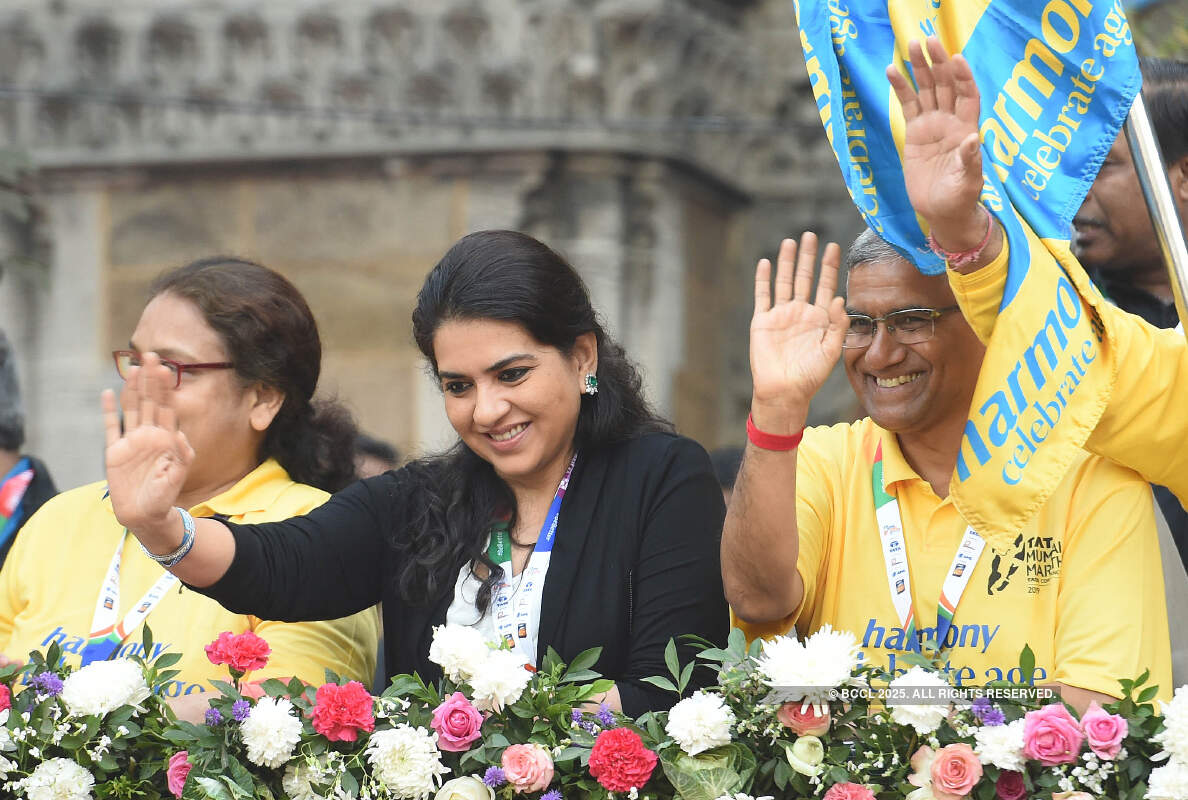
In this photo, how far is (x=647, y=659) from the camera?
3605 mm

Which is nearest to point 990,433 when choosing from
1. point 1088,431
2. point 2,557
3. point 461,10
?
point 1088,431

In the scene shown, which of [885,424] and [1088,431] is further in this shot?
[885,424]

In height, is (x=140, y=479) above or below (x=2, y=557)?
above

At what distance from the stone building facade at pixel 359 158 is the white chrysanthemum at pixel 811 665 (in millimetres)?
6468

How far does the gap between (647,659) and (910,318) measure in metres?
0.89

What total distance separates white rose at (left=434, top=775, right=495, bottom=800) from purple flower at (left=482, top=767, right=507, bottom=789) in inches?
0.7

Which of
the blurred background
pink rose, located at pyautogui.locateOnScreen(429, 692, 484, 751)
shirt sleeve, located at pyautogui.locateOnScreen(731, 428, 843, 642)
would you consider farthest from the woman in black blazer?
the blurred background

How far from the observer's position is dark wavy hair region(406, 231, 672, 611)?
3.79m

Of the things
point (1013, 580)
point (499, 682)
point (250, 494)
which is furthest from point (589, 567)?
point (250, 494)

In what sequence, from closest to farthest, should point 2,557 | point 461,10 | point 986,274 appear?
point 986,274 → point 2,557 → point 461,10

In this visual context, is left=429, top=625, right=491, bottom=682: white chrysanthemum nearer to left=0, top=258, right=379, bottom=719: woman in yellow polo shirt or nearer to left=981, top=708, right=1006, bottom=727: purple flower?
left=0, top=258, right=379, bottom=719: woman in yellow polo shirt

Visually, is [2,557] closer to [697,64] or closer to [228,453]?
[228,453]

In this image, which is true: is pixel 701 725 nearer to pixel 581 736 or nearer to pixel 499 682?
pixel 581 736

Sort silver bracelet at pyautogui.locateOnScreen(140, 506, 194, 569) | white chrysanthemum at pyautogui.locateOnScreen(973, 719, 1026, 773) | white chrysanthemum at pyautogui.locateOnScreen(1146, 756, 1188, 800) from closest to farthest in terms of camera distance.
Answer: white chrysanthemum at pyautogui.locateOnScreen(1146, 756, 1188, 800), white chrysanthemum at pyautogui.locateOnScreen(973, 719, 1026, 773), silver bracelet at pyautogui.locateOnScreen(140, 506, 194, 569)
